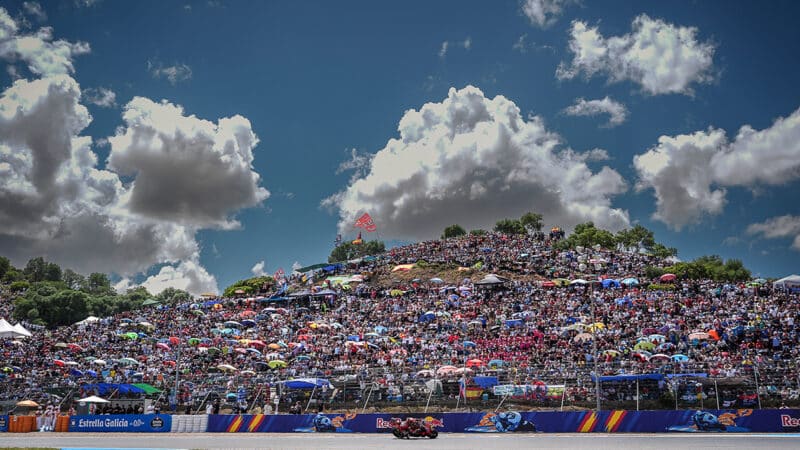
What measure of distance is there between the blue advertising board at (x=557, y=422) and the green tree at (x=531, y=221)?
479 ft

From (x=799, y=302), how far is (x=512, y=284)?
26124 millimetres

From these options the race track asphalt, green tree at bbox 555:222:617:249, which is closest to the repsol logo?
the race track asphalt

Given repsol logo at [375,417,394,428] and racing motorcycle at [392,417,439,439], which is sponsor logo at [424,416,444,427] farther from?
repsol logo at [375,417,394,428]

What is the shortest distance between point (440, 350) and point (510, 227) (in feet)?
424

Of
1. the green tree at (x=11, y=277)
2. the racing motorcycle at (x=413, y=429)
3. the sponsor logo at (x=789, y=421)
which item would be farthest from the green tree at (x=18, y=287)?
the sponsor logo at (x=789, y=421)

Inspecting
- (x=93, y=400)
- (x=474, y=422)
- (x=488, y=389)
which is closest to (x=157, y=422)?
(x=93, y=400)

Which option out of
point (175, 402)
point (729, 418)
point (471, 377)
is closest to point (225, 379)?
point (175, 402)

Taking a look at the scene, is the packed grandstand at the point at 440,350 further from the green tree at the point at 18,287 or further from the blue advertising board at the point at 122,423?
the green tree at the point at 18,287

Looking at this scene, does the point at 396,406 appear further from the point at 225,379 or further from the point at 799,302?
the point at 799,302

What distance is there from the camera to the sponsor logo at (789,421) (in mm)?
27953

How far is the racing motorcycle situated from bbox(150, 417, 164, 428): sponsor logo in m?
15.5

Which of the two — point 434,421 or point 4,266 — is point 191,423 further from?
point 4,266

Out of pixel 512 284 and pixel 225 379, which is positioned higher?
pixel 512 284

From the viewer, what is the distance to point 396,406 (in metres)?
38.5
